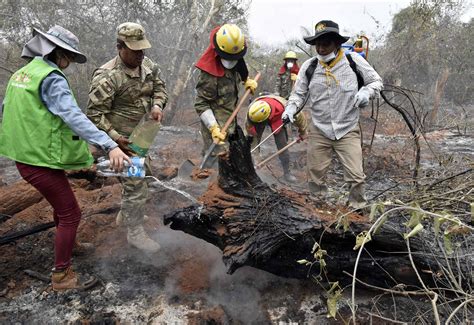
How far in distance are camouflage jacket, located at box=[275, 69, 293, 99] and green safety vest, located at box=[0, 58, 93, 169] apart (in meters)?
6.53

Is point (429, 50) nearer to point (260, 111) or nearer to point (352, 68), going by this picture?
point (260, 111)

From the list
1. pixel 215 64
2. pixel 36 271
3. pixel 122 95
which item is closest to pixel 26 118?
pixel 122 95

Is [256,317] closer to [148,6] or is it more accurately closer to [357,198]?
[357,198]

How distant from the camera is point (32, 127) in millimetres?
2125

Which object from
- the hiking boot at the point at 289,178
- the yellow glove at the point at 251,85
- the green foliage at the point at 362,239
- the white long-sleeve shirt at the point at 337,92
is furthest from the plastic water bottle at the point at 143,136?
the hiking boot at the point at 289,178

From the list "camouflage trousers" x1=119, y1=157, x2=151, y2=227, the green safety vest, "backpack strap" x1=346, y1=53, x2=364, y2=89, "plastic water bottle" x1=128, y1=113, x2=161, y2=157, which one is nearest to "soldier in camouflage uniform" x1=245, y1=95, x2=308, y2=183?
"backpack strap" x1=346, y1=53, x2=364, y2=89

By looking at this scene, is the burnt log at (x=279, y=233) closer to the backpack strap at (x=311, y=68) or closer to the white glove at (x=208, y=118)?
the white glove at (x=208, y=118)

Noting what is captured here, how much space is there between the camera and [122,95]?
2.93 meters

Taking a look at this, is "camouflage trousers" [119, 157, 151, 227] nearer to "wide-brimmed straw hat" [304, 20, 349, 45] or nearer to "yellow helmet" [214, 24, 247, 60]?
"yellow helmet" [214, 24, 247, 60]

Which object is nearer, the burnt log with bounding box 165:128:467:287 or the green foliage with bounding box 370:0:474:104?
the burnt log with bounding box 165:128:467:287

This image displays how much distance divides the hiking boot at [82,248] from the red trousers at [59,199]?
488mm

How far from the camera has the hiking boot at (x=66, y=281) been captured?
249cm

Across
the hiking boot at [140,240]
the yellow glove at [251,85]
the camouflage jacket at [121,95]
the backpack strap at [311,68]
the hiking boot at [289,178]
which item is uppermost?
the backpack strap at [311,68]

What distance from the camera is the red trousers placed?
2240mm
